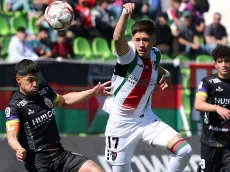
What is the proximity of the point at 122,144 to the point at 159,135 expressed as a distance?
58cm

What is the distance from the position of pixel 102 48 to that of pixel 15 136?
31.2 ft

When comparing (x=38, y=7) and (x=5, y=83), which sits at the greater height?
(x=38, y=7)

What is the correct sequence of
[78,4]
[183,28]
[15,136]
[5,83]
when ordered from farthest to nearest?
[183,28], [78,4], [5,83], [15,136]

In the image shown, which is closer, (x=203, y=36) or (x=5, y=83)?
(x=5, y=83)

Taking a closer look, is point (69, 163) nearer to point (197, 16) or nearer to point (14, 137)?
point (14, 137)

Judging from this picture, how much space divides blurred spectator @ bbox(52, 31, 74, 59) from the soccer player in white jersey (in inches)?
256

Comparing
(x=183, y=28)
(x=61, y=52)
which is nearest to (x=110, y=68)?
(x=61, y=52)

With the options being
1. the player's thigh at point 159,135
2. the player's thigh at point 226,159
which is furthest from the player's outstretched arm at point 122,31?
the player's thigh at point 226,159

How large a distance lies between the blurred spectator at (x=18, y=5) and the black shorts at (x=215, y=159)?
8.55 m

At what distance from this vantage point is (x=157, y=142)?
9148mm

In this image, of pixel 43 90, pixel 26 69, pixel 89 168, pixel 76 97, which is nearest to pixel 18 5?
pixel 76 97

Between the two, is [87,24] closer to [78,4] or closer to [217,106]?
[78,4]

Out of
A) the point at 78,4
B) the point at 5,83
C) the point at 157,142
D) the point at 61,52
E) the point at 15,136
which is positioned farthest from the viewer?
the point at 78,4

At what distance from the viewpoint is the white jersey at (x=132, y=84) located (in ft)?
30.1
